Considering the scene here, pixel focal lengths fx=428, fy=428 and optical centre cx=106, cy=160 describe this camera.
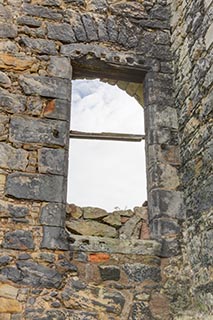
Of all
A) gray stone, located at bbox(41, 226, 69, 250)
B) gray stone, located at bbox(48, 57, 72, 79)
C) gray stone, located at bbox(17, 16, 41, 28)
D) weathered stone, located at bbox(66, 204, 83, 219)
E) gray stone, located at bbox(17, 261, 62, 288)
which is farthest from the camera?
gray stone, located at bbox(17, 16, 41, 28)

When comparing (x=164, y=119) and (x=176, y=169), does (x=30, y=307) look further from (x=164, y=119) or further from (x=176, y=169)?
(x=164, y=119)

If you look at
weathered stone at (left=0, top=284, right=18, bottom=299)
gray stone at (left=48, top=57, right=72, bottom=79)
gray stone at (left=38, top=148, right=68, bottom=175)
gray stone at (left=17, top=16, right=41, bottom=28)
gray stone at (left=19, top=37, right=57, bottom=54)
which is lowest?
weathered stone at (left=0, top=284, right=18, bottom=299)

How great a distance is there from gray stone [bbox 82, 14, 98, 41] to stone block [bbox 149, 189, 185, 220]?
1741mm

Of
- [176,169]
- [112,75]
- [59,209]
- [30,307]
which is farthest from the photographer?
[112,75]

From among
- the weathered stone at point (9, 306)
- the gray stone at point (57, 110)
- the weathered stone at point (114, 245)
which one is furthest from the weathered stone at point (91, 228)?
the gray stone at point (57, 110)

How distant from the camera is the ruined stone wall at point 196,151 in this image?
3468mm

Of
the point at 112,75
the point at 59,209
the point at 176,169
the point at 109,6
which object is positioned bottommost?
the point at 59,209

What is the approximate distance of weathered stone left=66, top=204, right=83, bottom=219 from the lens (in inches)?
157

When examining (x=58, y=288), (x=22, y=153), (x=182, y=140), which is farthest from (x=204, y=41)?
(x=58, y=288)

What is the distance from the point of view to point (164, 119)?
14.2ft

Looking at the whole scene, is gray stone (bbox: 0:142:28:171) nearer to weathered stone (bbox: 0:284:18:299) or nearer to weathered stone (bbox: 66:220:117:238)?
weathered stone (bbox: 66:220:117:238)

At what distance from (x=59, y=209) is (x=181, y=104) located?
64.0 inches

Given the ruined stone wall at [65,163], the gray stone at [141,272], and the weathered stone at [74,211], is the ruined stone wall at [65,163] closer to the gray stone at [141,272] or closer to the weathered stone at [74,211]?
the gray stone at [141,272]

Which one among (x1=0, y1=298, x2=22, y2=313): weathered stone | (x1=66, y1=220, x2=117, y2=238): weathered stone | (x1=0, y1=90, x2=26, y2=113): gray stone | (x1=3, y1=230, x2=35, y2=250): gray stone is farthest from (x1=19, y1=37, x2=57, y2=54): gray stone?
(x1=0, y1=298, x2=22, y2=313): weathered stone
